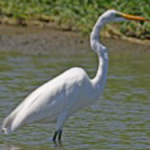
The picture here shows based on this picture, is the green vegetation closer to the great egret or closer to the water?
the water

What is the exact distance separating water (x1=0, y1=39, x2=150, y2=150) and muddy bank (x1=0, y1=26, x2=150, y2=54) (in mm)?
328

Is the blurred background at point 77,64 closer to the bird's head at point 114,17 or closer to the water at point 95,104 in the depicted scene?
the water at point 95,104

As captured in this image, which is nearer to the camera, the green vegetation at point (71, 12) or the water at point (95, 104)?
the water at point (95, 104)

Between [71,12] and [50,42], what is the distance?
0.77m

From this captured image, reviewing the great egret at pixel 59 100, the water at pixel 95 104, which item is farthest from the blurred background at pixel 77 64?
the great egret at pixel 59 100

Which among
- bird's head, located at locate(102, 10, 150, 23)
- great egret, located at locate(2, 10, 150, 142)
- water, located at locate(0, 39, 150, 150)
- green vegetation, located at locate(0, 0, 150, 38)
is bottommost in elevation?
water, located at locate(0, 39, 150, 150)

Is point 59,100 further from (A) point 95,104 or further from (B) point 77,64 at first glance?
(B) point 77,64

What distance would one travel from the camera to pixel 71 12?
16438mm

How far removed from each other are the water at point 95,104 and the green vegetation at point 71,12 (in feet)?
Answer: 2.58

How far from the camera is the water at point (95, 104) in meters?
Answer: 8.94

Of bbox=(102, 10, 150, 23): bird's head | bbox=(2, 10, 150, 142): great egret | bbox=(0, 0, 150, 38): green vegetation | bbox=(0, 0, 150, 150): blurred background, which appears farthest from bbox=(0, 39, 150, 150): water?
bbox=(102, 10, 150, 23): bird's head

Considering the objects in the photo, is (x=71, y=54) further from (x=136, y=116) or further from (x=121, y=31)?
(x=136, y=116)

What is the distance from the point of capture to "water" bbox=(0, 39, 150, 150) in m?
8.94

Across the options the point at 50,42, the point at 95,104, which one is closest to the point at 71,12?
the point at 50,42
